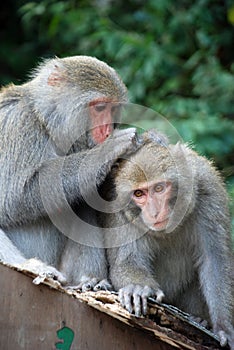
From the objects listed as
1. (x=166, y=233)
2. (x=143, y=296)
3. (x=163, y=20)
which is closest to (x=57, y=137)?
(x=166, y=233)

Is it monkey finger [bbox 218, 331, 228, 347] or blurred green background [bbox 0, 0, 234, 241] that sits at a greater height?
blurred green background [bbox 0, 0, 234, 241]

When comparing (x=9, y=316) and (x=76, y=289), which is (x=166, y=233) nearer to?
(x=76, y=289)

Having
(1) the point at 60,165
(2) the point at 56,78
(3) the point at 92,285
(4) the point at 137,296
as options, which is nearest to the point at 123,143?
(1) the point at 60,165

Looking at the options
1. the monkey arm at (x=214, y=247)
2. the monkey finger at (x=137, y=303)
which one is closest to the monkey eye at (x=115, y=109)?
the monkey arm at (x=214, y=247)

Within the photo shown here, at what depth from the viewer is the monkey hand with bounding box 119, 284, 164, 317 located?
196 inches

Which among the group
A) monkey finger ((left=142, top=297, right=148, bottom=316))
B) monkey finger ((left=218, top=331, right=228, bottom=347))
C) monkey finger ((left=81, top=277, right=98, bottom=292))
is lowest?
monkey finger ((left=218, top=331, right=228, bottom=347))

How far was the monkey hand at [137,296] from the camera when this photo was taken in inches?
196

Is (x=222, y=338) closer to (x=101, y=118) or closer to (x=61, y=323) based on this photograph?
(x=61, y=323)

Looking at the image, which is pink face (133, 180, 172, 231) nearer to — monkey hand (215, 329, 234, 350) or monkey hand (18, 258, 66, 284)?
monkey hand (18, 258, 66, 284)

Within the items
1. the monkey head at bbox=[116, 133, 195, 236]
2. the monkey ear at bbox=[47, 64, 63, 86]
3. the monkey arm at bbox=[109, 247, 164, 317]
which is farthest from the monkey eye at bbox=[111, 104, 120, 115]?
the monkey arm at bbox=[109, 247, 164, 317]

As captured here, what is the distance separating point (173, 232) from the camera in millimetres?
5668

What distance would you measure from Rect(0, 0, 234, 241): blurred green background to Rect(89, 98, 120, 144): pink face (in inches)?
111

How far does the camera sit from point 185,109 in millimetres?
9500

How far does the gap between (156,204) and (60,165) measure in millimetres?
881
